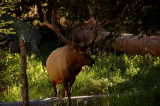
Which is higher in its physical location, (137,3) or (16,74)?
(137,3)

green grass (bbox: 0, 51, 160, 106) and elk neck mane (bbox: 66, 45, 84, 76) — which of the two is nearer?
elk neck mane (bbox: 66, 45, 84, 76)

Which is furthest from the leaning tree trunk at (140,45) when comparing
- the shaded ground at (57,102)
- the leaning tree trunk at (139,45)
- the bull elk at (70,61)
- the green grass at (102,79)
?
the shaded ground at (57,102)

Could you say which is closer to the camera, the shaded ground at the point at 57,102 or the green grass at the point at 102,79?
the shaded ground at the point at 57,102

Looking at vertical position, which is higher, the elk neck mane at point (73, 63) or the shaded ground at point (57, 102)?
the elk neck mane at point (73, 63)

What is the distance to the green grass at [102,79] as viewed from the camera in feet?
22.4

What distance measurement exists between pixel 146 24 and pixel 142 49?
22.8ft

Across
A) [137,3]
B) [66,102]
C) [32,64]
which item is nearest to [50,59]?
[66,102]

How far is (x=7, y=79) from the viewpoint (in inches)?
323

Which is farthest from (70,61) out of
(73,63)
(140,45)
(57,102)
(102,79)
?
(140,45)

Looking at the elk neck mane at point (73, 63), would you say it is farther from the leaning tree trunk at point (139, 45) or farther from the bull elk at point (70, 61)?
the leaning tree trunk at point (139, 45)

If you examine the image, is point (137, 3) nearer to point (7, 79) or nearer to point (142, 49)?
point (7, 79)

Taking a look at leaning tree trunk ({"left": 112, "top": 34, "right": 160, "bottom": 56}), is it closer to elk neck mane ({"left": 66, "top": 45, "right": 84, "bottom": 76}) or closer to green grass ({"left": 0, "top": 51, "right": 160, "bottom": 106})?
green grass ({"left": 0, "top": 51, "right": 160, "bottom": 106})

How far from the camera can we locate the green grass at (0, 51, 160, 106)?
6.83m

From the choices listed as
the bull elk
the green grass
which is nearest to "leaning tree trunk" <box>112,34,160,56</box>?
the green grass
